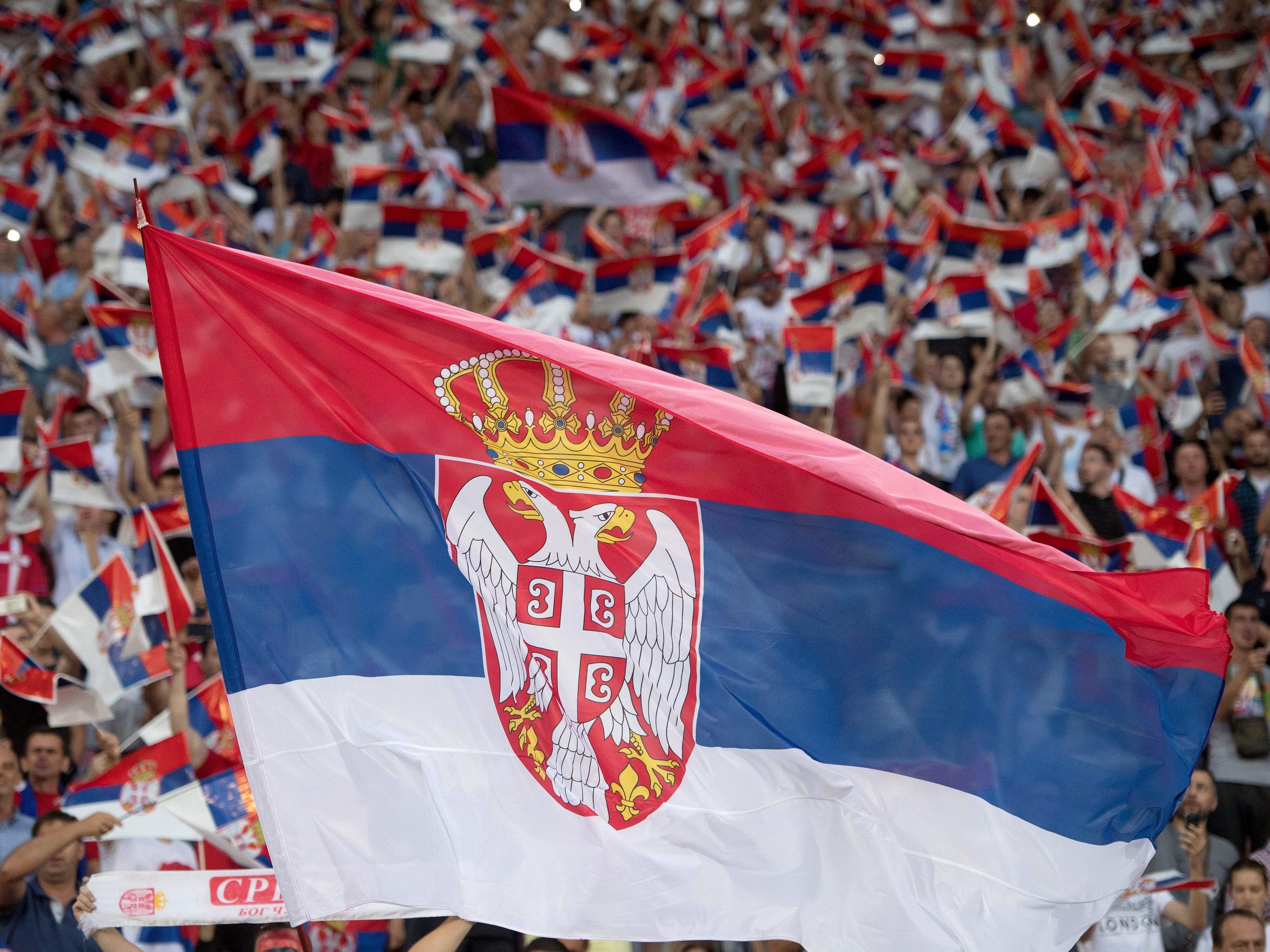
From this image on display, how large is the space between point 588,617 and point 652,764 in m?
0.46

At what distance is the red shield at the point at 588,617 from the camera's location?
13.4 feet

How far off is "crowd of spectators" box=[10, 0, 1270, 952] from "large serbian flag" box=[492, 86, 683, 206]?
193 mm

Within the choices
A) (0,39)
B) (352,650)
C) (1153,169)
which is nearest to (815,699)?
(352,650)

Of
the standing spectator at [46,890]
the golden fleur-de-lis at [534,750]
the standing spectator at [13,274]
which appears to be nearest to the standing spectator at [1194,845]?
the golden fleur-de-lis at [534,750]

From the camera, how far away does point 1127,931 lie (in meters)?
5.68

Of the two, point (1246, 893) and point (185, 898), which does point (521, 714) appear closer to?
point (185, 898)

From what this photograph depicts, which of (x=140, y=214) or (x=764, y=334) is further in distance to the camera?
(x=764, y=334)

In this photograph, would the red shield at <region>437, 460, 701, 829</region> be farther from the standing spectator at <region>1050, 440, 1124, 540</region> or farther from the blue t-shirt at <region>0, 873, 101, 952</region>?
the standing spectator at <region>1050, 440, 1124, 540</region>

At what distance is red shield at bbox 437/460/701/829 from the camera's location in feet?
13.4

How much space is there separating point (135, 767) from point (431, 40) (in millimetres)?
10102

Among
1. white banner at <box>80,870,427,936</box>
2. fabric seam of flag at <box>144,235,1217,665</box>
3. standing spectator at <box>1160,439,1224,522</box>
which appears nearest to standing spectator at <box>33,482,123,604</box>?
white banner at <box>80,870,427,936</box>

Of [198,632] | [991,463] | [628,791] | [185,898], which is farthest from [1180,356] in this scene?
[185,898]

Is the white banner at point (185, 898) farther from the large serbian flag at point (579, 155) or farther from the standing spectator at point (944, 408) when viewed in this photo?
the large serbian flag at point (579, 155)

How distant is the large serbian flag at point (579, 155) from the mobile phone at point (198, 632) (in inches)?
162
